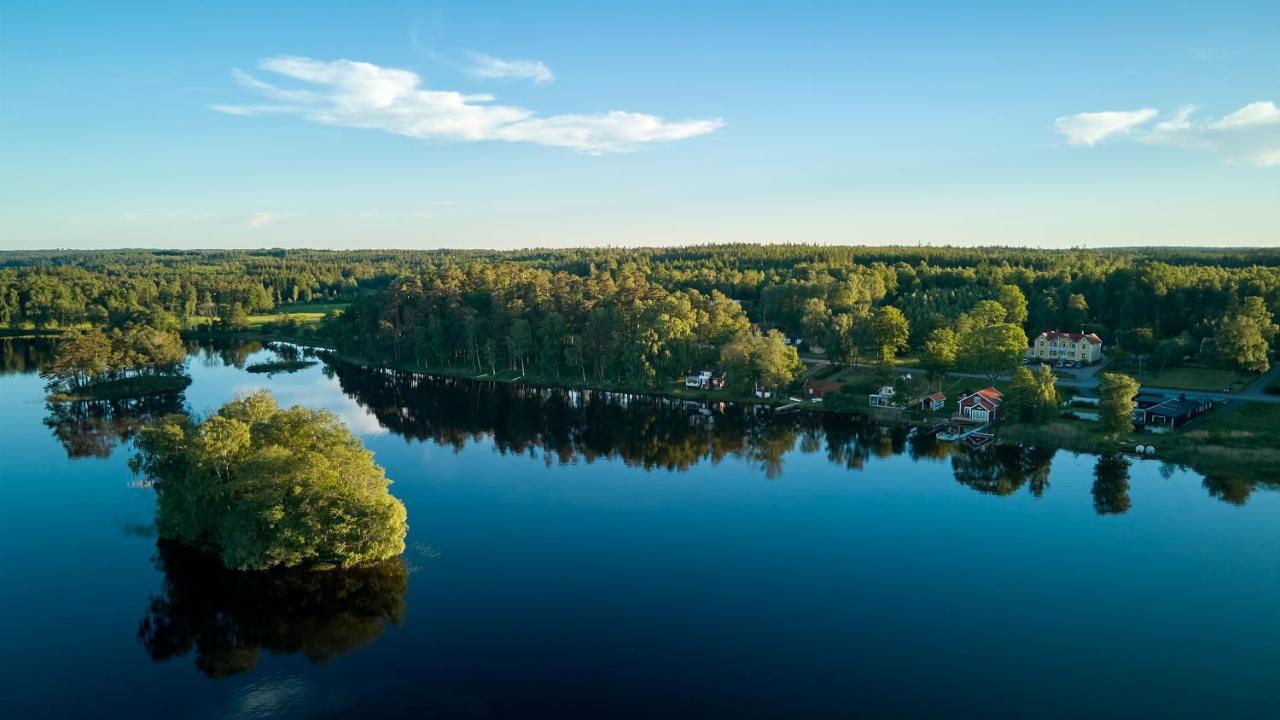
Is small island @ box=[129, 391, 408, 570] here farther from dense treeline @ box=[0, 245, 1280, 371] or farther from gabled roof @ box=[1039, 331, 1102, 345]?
gabled roof @ box=[1039, 331, 1102, 345]

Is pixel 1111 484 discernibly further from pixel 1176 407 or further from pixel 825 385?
pixel 825 385

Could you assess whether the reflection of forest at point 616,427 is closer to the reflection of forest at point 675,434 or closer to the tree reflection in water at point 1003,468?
the reflection of forest at point 675,434

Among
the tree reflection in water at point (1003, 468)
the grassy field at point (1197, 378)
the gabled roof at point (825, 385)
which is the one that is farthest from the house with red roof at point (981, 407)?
the grassy field at point (1197, 378)

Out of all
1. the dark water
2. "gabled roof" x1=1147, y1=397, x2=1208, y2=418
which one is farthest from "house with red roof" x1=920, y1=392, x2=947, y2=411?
"gabled roof" x1=1147, y1=397, x2=1208, y2=418

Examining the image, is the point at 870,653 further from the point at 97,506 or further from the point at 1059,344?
the point at 1059,344

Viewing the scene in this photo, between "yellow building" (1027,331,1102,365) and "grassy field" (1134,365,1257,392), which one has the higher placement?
"yellow building" (1027,331,1102,365)

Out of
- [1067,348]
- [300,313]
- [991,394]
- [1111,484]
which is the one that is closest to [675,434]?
[991,394]
